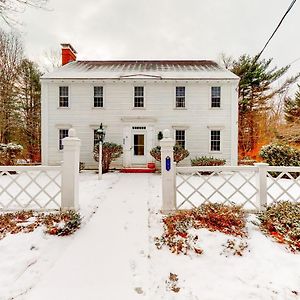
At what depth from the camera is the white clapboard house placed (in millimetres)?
15047

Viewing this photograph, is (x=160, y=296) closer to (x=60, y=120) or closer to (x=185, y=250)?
Answer: (x=185, y=250)

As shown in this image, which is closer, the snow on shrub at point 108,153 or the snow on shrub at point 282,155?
the snow on shrub at point 282,155

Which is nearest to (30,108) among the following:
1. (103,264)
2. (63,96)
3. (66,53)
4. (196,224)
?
(66,53)

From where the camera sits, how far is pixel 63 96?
602 inches

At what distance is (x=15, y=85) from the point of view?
20766 millimetres

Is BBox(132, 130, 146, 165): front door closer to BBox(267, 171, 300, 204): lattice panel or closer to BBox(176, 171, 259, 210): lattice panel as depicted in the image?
BBox(176, 171, 259, 210): lattice panel

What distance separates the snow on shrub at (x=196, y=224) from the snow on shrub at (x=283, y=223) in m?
0.42

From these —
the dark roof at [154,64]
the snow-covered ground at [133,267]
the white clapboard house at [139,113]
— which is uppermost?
the dark roof at [154,64]

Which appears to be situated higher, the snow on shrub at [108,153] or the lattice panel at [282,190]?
the snow on shrub at [108,153]

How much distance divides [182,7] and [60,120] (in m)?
9.84

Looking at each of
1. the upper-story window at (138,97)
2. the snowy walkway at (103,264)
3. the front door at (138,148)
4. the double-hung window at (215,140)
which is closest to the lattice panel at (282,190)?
the snowy walkway at (103,264)

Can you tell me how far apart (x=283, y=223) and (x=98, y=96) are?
1341cm

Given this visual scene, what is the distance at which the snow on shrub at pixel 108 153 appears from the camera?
13.8 m

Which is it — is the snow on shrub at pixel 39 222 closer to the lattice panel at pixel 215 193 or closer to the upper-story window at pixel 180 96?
the lattice panel at pixel 215 193
